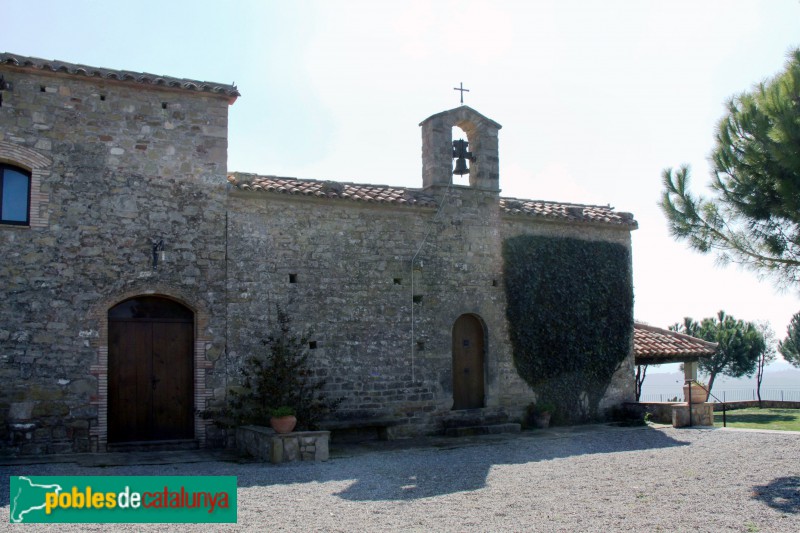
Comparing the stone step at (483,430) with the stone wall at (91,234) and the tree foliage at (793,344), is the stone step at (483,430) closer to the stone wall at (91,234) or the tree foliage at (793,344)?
the stone wall at (91,234)

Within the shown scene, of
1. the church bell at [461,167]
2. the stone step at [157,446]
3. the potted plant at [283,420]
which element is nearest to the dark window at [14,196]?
the stone step at [157,446]

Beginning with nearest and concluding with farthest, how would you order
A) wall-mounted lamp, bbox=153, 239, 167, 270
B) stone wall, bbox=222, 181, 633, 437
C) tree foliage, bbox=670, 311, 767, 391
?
1. wall-mounted lamp, bbox=153, 239, 167, 270
2. stone wall, bbox=222, 181, 633, 437
3. tree foliage, bbox=670, 311, 767, 391

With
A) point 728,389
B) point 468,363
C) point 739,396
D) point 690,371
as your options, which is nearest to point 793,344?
point 690,371

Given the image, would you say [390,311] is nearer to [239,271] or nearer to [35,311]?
[239,271]

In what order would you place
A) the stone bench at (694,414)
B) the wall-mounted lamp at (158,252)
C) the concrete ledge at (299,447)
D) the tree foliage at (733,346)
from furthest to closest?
the tree foliage at (733,346) → the stone bench at (694,414) → the wall-mounted lamp at (158,252) → the concrete ledge at (299,447)

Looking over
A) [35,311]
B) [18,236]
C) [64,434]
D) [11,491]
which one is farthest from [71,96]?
[11,491]

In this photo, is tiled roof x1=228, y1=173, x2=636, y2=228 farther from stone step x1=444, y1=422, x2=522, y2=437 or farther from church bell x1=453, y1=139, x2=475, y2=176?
stone step x1=444, y1=422, x2=522, y2=437

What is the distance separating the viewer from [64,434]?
34.9 feet

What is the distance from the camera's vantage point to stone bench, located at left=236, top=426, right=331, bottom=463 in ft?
32.9

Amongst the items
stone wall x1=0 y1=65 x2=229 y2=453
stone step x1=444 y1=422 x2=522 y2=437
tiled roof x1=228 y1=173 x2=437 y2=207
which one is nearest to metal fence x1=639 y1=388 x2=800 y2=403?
stone step x1=444 y1=422 x2=522 y2=437

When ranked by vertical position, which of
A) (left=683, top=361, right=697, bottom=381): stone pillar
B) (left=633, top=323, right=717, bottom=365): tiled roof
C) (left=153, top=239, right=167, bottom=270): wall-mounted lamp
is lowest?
(left=683, top=361, right=697, bottom=381): stone pillar

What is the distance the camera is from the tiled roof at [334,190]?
12.3 metres

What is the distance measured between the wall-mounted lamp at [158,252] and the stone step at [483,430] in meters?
5.88

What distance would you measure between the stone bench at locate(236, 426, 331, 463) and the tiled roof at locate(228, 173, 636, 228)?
13.6ft
